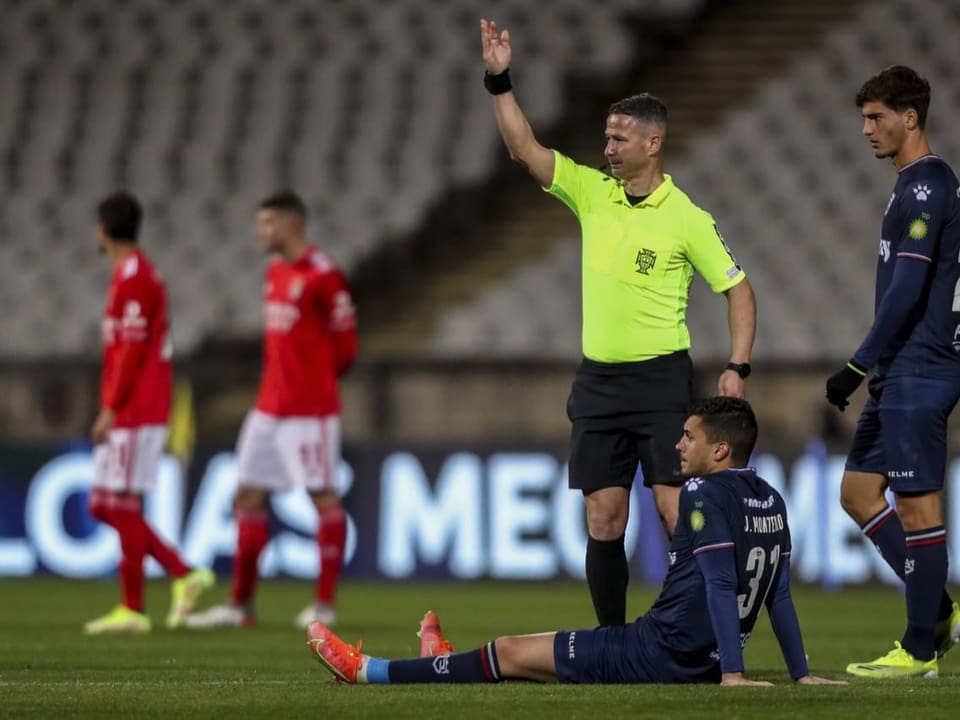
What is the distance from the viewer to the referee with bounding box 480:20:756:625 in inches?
271

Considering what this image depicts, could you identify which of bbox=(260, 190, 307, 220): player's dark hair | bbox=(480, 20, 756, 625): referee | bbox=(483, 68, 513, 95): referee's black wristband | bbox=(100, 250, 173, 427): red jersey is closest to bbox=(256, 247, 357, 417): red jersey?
bbox=(260, 190, 307, 220): player's dark hair

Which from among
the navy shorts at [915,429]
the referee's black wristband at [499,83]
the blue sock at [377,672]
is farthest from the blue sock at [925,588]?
the referee's black wristband at [499,83]

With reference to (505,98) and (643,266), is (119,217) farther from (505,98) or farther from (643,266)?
(643,266)

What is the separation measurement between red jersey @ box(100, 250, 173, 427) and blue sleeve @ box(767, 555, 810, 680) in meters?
4.54

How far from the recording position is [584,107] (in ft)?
60.5

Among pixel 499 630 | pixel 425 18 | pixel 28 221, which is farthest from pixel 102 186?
pixel 499 630

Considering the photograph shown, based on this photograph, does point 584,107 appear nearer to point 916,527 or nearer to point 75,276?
point 75,276

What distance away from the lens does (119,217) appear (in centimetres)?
959

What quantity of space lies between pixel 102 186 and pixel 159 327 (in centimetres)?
806

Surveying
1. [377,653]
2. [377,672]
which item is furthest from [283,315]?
[377,672]

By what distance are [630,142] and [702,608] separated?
6.20 feet

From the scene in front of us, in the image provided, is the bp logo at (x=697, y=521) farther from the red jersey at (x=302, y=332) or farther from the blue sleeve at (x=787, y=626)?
the red jersey at (x=302, y=332)

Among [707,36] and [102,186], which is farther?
[707,36]

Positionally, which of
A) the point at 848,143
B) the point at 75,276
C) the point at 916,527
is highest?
the point at 848,143
